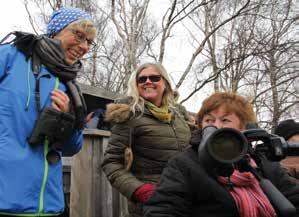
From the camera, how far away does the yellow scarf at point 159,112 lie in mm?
2959

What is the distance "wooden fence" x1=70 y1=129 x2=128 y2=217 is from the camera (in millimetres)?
3479

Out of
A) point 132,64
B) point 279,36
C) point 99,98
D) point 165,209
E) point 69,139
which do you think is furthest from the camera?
point 279,36

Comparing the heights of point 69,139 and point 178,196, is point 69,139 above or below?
above

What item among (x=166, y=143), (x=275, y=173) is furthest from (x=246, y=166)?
(x=166, y=143)

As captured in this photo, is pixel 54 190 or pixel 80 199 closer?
pixel 54 190

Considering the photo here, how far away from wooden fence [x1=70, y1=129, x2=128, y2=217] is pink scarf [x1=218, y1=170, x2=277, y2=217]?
1.92 m

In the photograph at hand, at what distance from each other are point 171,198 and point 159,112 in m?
1.28

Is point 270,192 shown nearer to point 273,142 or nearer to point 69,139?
point 273,142

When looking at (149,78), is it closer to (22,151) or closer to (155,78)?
(155,78)

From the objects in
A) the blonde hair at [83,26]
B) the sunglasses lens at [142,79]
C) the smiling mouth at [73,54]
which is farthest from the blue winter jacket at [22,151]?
the sunglasses lens at [142,79]

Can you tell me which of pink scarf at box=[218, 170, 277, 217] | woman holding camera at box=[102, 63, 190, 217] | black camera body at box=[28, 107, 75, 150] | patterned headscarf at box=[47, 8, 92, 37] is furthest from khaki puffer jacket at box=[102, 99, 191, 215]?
pink scarf at box=[218, 170, 277, 217]

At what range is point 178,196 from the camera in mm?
1758

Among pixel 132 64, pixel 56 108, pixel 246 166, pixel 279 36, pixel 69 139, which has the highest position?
pixel 279 36

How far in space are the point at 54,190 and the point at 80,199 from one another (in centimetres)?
156
